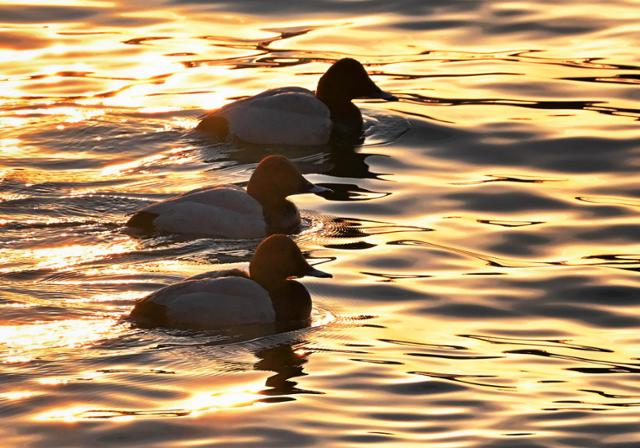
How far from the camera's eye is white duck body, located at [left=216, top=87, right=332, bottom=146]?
54.6ft

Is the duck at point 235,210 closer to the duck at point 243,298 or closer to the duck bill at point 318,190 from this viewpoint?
the duck bill at point 318,190

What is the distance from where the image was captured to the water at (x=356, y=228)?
9703mm

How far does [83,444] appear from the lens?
9.17 m

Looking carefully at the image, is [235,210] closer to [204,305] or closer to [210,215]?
[210,215]

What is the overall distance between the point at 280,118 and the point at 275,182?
9.44ft

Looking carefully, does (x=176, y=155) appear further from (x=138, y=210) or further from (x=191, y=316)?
(x=191, y=316)

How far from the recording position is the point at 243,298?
1124cm

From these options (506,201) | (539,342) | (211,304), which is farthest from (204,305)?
(506,201)

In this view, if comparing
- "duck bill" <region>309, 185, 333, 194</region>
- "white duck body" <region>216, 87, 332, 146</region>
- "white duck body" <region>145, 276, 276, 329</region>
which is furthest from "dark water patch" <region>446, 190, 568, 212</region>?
"white duck body" <region>145, 276, 276, 329</region>

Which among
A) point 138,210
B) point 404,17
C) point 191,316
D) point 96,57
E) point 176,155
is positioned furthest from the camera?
point 404,17

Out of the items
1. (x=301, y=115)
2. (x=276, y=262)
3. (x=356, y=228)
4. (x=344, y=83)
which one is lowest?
(x=356, y=228)

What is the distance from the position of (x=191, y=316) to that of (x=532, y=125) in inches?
267

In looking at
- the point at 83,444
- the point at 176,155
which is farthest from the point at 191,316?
the point at 176,155

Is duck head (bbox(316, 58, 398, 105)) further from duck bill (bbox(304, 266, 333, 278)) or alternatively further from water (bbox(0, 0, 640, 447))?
duck bill (bbox(304, 266, 333, 278))
